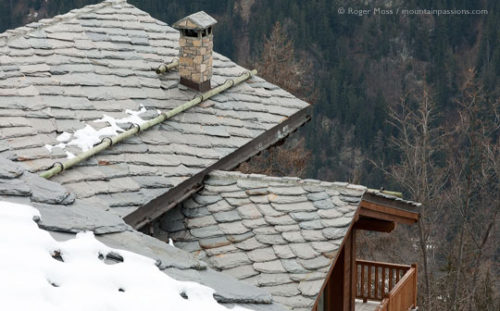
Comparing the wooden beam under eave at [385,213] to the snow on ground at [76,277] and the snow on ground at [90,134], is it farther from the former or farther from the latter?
the snow on ground at [76,277]

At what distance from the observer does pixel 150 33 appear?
13633 mm

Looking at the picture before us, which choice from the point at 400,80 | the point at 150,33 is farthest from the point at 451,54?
the point at 150,33

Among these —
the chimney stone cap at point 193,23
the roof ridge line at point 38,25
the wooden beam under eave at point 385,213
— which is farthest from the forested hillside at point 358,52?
the wooden beam under eave at point 385,213

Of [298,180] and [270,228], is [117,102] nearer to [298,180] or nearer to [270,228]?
[298,180]

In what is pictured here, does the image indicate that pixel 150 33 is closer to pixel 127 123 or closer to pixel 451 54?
pixel 127 123

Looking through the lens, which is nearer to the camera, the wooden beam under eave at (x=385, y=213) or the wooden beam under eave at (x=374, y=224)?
the wooden beam under eave at (x=385, y=213)

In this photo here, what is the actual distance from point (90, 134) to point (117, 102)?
108cm

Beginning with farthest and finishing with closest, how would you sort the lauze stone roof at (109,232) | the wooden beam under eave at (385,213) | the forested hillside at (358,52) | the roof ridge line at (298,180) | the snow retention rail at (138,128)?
the forested hillside at (358,52)
the wooden beam under eave at (385,213)
the roof ridge line at (298,180)
the snow retention rail at (138,128)
the lauze stone roof at (109,232)

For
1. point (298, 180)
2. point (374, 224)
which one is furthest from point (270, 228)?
point (374, 224)

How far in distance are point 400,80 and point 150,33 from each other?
238 ft

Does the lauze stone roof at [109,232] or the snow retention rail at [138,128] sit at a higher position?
the lauze stone roof at [109,232]

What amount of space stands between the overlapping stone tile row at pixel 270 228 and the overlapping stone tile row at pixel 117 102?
0.49m

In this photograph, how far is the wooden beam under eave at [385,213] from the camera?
10.8 m

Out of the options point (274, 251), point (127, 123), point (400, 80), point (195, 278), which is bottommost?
point (400, 80)
